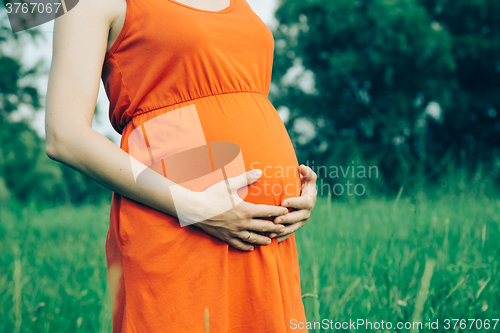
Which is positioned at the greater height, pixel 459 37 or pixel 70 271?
pixel 459 37

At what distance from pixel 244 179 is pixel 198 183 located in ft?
0.41

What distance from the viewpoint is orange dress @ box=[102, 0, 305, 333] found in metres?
0.82

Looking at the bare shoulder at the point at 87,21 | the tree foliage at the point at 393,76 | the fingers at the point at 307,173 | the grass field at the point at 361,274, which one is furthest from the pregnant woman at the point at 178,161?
the tree foliage at the point at 393,76

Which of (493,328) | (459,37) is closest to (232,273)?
(493,328)

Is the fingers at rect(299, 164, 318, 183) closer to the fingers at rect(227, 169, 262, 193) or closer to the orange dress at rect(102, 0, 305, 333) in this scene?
the orange dress at rect(102, 0, 305, 333)

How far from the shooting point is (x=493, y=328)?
1562 millimetres

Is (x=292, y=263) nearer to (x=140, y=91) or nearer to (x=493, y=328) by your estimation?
(x=140, y=91)

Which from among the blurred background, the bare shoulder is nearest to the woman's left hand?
the bare shoulder

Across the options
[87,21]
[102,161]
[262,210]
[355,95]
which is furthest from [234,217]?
[355,95]

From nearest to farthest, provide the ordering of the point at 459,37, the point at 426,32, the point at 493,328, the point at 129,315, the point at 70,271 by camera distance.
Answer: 1. the point at 129,315
2. the point at 493,328
3. the point at 70,271
4. the point at 426,32
5. the point at 459,37

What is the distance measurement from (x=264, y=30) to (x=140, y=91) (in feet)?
1.47

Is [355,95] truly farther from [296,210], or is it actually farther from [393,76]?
[296,210]

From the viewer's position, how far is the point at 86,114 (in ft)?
2.57

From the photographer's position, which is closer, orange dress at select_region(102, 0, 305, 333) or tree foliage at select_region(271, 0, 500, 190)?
orange dress at select_region(102, 0, 305, 333)
